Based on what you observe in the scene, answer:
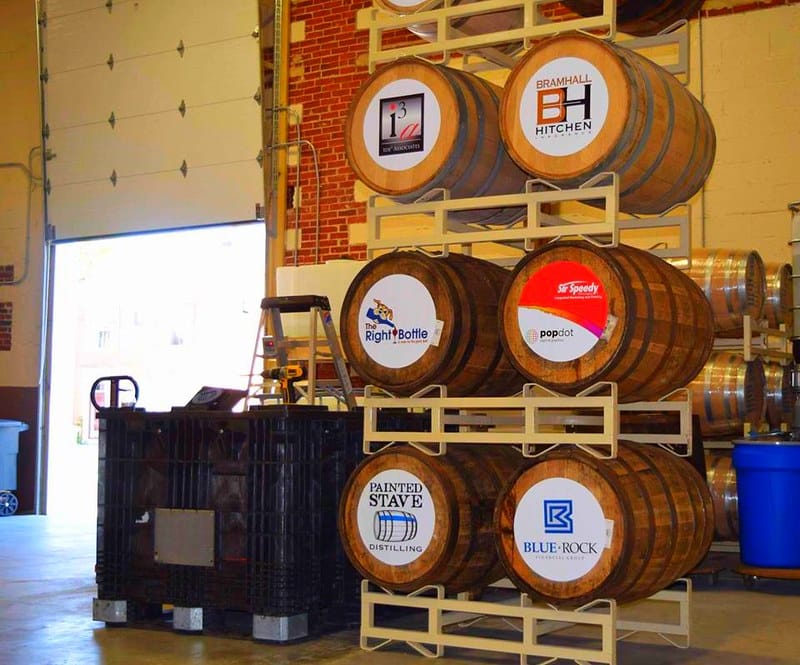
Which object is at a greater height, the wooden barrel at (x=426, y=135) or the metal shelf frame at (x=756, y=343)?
the wooden barrel at (x=426, y=135)

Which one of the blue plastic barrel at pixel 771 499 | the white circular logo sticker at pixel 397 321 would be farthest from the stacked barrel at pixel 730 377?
the white circular logo sticker at pixel 397 321

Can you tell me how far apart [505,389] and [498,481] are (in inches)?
18.4

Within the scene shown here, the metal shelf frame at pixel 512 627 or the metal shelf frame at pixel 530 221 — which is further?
the metal shelf frame at pixel 530 221

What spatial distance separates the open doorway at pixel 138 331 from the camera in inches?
535

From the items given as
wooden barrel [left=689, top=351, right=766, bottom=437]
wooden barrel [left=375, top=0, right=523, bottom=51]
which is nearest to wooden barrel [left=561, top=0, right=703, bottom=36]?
wooden barrel [left=375, top=0, right=523, bottom=51]

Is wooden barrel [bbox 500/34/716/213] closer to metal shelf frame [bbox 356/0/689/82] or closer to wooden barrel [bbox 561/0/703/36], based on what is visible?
metal shelf frame [bbox 356/0/689/82]

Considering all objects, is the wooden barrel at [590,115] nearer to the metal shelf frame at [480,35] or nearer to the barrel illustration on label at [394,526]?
the metal shelf frame at [480,35]

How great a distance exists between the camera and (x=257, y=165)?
A: 11.7 metres

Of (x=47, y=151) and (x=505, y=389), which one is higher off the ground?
(x=47, y=151)

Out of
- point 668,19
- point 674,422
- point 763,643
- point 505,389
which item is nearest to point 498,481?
point 505,389

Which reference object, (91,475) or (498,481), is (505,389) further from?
(91,475)

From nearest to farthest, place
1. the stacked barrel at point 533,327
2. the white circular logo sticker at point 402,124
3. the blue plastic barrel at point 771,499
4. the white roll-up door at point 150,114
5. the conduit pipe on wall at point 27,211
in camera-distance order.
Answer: the stacked barrel at point 533,327 < the white circular logo sticker at point 402,124 < the blue plastic barrel at point 771,499 < the white roll-up door at point 150,114 < the conduit pipe on wall at point 27,211

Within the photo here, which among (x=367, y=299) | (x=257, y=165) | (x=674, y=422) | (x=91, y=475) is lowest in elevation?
(x=91, y=475)

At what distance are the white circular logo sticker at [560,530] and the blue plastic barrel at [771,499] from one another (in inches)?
132
